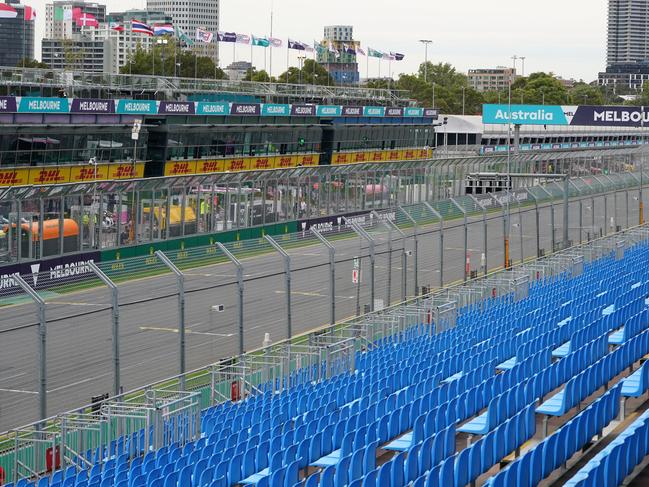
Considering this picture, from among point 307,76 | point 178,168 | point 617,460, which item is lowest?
point 617,460

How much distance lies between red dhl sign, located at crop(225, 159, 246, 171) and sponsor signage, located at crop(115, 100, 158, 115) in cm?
887

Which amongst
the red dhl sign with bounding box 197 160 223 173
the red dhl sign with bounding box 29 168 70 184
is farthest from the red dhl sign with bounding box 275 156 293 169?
the red dhl sign with bounding box 29 168 70 184

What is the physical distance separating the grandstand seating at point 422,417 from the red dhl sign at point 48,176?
34.0 meters

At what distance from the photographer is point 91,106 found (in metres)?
54.6

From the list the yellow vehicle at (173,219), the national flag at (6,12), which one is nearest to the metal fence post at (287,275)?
the yellow vehicle at (173,219)

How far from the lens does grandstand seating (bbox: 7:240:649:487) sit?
1234 cm

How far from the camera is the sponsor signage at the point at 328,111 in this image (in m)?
76.9

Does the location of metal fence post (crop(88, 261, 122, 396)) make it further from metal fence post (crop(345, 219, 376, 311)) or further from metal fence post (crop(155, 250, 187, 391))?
metal fence post (crop(345, 219, 376, 311))

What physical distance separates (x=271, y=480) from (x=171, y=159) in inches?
2069

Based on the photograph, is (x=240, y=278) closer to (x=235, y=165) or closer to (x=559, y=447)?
(x=559, y=447)

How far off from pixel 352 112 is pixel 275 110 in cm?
1110

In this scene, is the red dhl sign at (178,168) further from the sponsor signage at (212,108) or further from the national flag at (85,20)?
the national flag at (85,20)

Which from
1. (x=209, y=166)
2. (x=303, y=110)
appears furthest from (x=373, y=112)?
(x=209, y=166)

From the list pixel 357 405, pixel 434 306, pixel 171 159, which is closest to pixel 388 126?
pixel 171 159
